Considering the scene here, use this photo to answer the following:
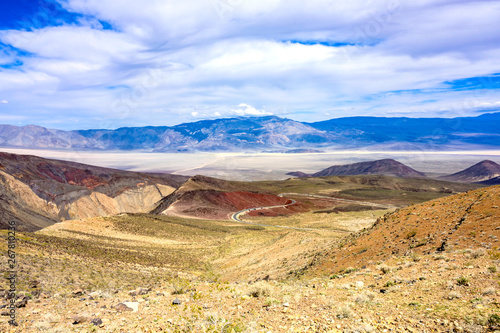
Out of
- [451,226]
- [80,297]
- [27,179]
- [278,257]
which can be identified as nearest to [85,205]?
[27,179]

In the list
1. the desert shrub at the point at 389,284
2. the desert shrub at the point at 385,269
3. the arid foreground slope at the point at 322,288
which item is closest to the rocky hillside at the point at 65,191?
the arid foreground slope at the point at 322,288

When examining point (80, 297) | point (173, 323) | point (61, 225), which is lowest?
point (61, 225)

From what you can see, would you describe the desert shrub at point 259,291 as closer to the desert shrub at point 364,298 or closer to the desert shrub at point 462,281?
the desert shrub at point 364,298

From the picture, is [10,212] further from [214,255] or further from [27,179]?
[214,255]

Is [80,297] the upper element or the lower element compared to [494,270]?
lower

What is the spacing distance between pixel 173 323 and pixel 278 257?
685 inches

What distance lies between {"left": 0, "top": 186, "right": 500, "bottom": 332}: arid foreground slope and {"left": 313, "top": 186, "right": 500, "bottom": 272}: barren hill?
0.07 meters

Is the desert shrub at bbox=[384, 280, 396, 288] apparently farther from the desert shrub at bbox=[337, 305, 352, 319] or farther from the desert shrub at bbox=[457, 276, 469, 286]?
the desert shrub at bbox=[337, 305, 352, 319]

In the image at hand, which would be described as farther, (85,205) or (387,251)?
(85,205)

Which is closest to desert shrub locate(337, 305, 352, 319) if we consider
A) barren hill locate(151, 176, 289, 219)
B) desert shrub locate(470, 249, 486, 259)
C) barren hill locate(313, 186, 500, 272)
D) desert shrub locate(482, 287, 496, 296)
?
desert shrub locate(482, 287, 496, 296)

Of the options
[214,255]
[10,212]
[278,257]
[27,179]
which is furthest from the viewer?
[27,179]

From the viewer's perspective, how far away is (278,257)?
24844 millimetres

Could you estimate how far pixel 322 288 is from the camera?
38.4 feet

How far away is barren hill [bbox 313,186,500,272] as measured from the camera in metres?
14.3
